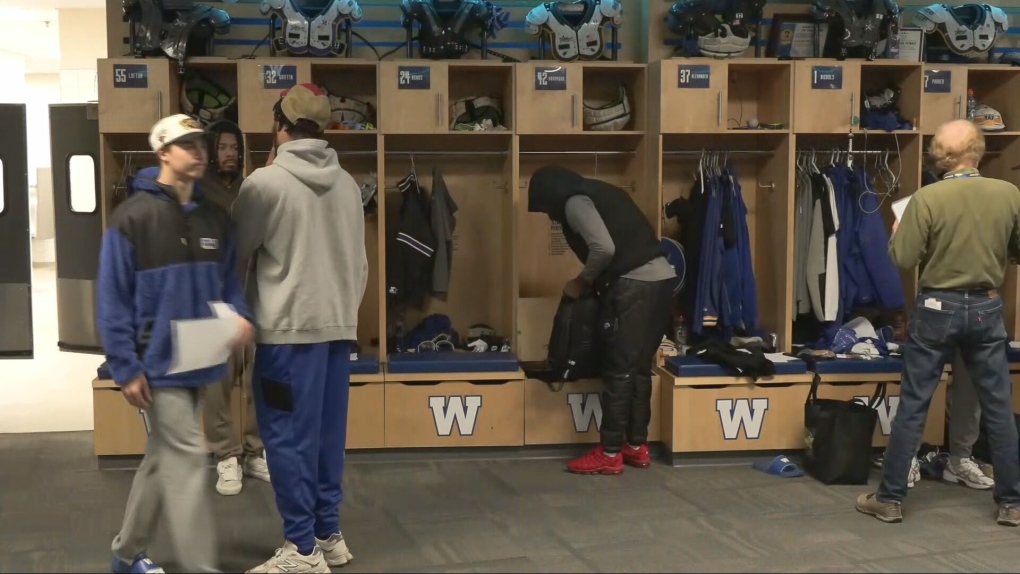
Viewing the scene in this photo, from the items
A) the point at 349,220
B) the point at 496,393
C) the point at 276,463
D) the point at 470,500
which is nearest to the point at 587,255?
the point at 496,393

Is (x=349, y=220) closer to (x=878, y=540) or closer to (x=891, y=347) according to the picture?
(x=878, y=540)

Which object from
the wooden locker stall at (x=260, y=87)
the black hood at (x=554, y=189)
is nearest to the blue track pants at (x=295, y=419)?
the black hood at (x=554, y=189)

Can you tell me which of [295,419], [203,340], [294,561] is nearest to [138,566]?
[294,561]

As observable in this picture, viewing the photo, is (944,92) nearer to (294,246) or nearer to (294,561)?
(294,246)

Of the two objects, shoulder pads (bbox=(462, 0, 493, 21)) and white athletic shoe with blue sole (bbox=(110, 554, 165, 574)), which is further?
shoulder pads (bbox=(462, 0, 493, 21))

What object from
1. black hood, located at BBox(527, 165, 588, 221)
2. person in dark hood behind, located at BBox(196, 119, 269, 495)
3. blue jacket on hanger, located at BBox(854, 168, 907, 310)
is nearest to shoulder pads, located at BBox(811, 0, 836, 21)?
blue jacket on hanger, located at BBox(854, 168, 907, 310)

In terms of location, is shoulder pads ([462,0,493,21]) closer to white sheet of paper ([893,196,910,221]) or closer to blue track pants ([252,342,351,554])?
white sheet of paper ([893,196,910,221])

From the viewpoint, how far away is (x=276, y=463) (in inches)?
120

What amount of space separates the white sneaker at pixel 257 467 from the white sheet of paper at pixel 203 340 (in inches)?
62.3

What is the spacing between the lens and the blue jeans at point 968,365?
371 cm

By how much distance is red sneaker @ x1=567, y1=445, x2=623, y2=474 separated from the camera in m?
4.53

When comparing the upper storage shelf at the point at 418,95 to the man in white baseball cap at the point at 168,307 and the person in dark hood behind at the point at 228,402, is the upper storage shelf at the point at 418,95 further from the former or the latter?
the man in white baseball cap at the point at 168,307

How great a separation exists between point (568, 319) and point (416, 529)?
1276 millimetres

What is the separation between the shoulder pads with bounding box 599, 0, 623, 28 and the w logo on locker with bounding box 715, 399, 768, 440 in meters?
1.94
